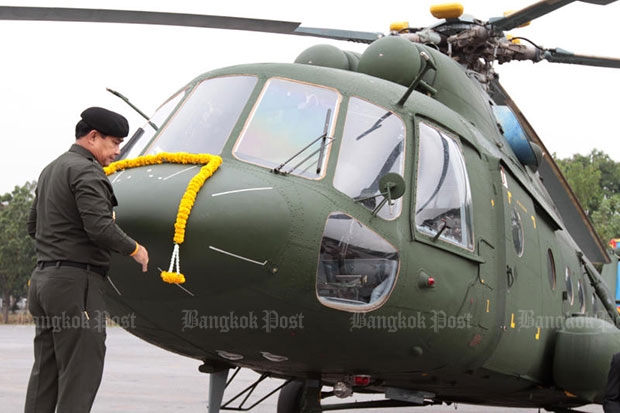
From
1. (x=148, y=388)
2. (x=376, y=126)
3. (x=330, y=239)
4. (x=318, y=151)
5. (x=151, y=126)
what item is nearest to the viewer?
(x=330, y=239)

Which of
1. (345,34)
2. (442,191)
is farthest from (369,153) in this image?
(345,34)

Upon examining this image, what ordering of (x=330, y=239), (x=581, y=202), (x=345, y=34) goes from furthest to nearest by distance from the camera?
(x=581, y=202) → (x=345, y=34) → (x=330, y=239)

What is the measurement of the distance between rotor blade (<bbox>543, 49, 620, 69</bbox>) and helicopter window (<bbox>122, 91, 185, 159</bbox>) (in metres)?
5.03

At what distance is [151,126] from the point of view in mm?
5570

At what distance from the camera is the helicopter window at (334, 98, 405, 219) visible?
15.2 ft

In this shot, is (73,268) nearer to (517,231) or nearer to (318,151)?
(318,151)

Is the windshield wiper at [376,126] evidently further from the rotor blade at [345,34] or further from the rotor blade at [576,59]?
the rotor blade at [576,59]

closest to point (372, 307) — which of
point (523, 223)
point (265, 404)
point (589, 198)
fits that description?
point (523, 223)

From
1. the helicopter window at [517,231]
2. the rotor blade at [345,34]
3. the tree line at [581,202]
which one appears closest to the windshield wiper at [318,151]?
Result: the helicopter window at [517,231]

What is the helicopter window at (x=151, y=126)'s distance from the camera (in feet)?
17.3

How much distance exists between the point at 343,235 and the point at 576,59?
5.94m

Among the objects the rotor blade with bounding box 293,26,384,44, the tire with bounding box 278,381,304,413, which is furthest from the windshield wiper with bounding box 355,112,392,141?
the rotor blade with bounding box 293,26,384,44

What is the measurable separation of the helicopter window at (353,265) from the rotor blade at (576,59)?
542 centimetres

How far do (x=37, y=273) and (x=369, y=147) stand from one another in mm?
2097
